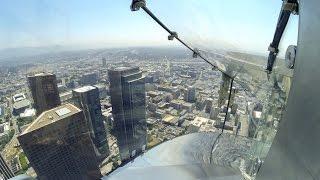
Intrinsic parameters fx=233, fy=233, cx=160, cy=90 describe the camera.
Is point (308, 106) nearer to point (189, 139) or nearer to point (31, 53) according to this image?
point (189, 139)

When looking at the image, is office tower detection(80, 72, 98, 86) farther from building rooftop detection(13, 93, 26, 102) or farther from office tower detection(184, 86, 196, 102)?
office tower detection(184, 86, 196, 102)

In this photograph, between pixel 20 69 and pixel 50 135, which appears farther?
pixel 20 69

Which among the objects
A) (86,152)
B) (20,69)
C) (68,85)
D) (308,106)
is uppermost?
(308,106)

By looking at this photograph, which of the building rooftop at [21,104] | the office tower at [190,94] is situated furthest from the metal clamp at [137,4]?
the building rooftop at [21,104]

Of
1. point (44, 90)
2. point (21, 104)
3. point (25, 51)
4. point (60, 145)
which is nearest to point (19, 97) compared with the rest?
point (21, 104)

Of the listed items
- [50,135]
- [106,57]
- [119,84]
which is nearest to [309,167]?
[50,135]

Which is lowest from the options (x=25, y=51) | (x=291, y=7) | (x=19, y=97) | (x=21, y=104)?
(x=21, y=104)

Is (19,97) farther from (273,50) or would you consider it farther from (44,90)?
(273,50)
